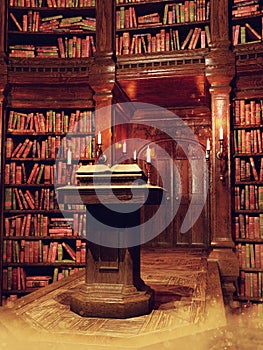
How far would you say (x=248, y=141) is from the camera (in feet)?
15.3

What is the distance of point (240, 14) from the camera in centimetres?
465

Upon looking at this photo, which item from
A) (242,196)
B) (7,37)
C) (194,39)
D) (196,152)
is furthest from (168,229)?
(7,37)

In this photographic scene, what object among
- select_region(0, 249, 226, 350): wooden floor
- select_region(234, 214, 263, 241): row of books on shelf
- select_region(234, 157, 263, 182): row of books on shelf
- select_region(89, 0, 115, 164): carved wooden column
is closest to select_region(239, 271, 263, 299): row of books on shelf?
select_region(234, 214, 263, 241): row of books on shelf

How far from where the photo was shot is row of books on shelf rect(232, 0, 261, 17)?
461cm

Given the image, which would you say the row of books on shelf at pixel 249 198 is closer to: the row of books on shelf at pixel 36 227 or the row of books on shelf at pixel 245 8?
the row of books on shelf at pixel 36 227

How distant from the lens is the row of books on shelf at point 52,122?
16.5ft

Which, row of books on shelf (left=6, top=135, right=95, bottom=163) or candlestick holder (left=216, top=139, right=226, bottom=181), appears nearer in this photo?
candlestick holder (left=216, top=139, right=226, bottom=181)

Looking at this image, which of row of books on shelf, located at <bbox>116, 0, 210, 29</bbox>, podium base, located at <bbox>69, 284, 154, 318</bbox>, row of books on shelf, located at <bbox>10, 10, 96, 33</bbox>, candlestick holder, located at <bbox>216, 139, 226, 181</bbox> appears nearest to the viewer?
podium base, located at <bbox>69, 284, 154, 318</bbox>

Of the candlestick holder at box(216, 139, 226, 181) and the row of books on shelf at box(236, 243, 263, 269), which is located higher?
the candlestick holder at box(216, 139, 226, 181)

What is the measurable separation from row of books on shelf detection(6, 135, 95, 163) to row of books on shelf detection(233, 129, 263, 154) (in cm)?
175

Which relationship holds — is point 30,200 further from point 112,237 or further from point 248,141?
point 112,237

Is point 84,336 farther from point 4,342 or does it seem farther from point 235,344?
point 235,344

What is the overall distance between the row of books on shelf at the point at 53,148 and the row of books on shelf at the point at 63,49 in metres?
1.05

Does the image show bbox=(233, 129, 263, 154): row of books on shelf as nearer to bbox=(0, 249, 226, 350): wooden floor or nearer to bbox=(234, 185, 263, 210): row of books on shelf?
bbox=(234, 185, 263, 210): row of books on shelf
